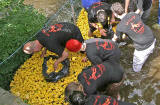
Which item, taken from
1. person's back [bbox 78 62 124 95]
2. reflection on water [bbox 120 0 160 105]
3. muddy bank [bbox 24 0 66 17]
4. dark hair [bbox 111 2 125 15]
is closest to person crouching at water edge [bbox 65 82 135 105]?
person's back [bbox 78 62 124 95]

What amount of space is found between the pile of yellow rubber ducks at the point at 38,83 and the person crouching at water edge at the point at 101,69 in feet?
3.73

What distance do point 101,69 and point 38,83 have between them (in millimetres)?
1964

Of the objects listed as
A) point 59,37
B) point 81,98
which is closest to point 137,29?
point 59,37

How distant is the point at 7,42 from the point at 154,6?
5.24m

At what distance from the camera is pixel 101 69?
2.98 metres

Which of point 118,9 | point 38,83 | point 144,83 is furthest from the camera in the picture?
point 38,83

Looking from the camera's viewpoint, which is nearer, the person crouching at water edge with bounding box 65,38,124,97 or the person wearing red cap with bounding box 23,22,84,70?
the person crouching at water edge with bounding box 65,38,124,97

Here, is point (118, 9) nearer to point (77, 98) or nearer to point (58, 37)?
point (58, 37)

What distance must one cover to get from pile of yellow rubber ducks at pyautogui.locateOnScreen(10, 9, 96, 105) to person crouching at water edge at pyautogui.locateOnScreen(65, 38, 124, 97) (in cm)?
114

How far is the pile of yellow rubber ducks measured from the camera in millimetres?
3959

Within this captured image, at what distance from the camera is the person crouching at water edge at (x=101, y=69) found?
2.90m

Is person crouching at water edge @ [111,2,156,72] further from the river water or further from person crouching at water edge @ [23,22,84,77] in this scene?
person crouching at water edge @ [23,22,84,77]

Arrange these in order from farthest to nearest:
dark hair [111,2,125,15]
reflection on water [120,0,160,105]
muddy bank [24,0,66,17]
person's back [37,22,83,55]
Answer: muddy bank [24,0,66,17] → dark hair [111,2,125,15] → reflection on water [120,0,160,105] → person's back [37,22,83,55]

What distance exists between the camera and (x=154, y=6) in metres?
6.49
